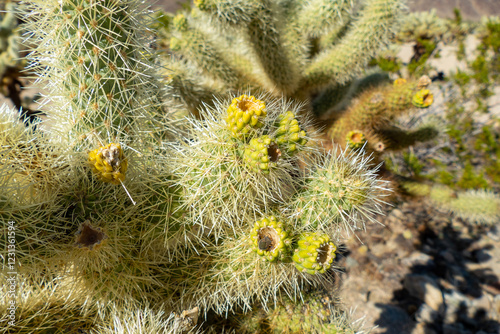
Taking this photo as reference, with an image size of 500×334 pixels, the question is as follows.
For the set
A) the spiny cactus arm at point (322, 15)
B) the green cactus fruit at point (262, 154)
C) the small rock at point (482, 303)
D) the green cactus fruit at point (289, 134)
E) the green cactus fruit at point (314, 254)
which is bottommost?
the small rock at point (482, 303)

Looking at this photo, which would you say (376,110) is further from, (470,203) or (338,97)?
(470,203)

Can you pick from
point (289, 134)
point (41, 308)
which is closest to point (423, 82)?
point (289, 134)

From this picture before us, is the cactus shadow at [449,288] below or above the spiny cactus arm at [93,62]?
below

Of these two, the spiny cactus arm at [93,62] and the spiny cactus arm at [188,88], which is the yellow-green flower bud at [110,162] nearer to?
the spiny cactus arm at [93,62]

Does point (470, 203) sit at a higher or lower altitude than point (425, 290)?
higher

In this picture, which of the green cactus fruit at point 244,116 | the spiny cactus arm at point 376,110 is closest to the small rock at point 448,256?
the spiny cactus arm at point 376,110

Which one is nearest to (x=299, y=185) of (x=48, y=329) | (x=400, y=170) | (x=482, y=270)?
(x=48, y=329)

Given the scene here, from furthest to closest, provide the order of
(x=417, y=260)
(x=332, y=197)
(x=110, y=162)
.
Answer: (x=417, y=260), (x=332, y=197), (x=110, y=162)

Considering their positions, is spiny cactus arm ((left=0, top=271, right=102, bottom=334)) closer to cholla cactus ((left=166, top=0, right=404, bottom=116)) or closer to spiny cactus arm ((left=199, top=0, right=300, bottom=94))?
cholla cactus ((left=166, top=0, right=404, bottom=116))
